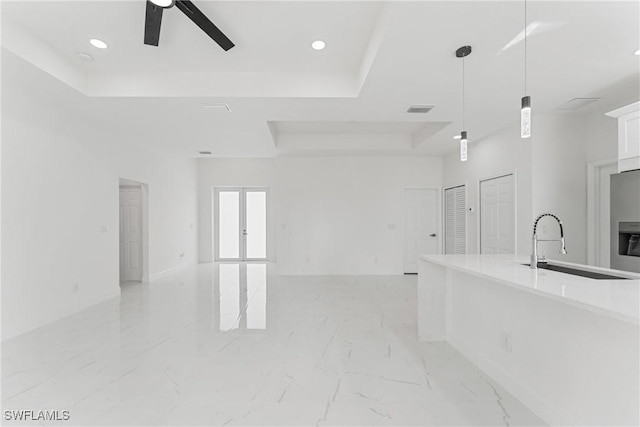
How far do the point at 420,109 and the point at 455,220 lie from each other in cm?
327

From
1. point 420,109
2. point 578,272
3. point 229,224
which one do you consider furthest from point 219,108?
point 229,224

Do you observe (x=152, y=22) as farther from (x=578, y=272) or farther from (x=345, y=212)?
(x=345, y=212)

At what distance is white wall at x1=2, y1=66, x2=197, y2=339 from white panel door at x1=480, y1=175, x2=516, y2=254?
5952mm

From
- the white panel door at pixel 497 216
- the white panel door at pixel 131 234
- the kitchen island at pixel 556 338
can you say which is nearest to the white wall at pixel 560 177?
the white panel door at pixel 497 216

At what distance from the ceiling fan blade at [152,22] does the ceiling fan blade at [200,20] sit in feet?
0.58

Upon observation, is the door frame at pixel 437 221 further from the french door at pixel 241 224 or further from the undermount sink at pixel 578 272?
the undermount sink at pixel 578 272

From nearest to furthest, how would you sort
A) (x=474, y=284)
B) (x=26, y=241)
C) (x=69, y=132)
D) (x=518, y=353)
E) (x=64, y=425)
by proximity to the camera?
(x=64, y=425) → (x=518, y=353) → (x=474, y=284) → (x=26, y=241) → (x=69, y=132)

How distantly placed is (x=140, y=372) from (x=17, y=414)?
2.47 feet

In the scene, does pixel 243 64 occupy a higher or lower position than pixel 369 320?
higher

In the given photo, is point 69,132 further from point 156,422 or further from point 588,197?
point 588,197

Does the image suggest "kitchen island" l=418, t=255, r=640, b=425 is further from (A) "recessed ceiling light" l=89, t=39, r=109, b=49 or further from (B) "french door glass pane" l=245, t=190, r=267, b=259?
(B) "french door glass pane" l=245, t=190, r=267, b=259

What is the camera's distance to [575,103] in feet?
13.2

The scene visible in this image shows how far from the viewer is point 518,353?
2432mm

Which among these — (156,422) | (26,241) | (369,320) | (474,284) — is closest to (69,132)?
(26,241)
